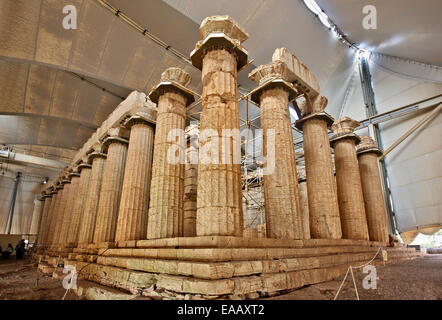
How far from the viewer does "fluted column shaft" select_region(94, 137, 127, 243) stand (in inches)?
365

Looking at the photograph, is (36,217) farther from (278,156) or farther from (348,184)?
(348,184)

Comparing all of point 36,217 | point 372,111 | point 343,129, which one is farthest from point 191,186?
point 36,217

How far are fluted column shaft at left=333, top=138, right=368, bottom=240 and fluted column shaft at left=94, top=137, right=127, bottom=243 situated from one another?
909 cm

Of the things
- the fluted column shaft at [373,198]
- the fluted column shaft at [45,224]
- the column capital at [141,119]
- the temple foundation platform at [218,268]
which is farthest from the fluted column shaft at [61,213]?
the fluted column shaft at [373,198]

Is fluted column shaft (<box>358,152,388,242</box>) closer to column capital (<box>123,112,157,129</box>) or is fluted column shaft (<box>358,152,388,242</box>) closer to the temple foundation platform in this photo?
the temple foundation platform

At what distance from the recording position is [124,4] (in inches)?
470

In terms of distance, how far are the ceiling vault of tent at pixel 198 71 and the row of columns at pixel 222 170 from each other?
14.3 feet

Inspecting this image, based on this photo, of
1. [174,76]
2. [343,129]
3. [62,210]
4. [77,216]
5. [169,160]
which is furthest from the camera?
[62,210]

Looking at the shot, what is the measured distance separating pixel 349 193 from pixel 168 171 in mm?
7374

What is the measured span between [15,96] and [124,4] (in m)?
9.74

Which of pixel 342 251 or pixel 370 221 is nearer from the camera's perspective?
pixel 342 251

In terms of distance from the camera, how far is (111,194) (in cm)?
968
